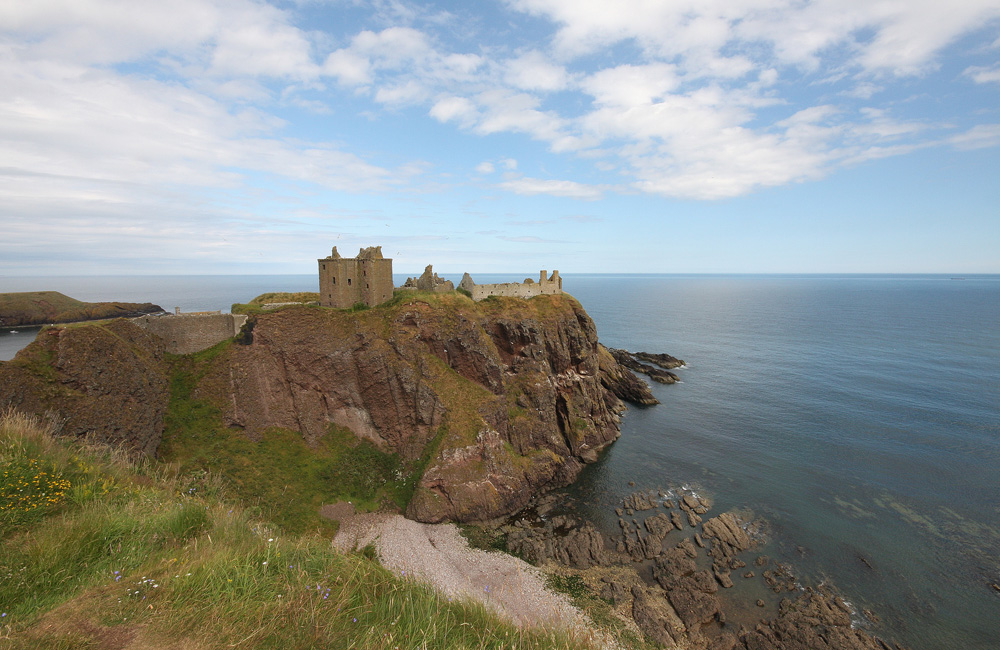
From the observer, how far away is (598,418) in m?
54.8

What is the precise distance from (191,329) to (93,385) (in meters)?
10.7

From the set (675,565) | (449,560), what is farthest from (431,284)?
(675,565)

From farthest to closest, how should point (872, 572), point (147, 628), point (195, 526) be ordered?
point (872, 572)
point (195, 526)
point (147, 628)

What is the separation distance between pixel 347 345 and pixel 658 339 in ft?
322

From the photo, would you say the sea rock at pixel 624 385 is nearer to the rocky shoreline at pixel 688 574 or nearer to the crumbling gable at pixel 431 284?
the rocky shoreline at pixel 688 574

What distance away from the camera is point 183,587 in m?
6.19

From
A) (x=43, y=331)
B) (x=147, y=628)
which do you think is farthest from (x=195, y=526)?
(x=43, y=331)

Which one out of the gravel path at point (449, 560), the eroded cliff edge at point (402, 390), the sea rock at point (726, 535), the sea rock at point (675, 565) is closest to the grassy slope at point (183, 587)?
the gravel path at point (449, 560)

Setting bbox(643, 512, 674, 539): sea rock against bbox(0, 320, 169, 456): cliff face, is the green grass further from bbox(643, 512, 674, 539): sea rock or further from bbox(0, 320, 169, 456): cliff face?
bbox(643, 512, 674, 539): sea rock

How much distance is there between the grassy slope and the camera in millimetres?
5516

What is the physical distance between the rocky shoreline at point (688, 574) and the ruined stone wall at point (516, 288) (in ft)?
88.2

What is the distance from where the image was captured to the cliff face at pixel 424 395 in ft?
128

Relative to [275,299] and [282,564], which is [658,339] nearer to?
[275,299]

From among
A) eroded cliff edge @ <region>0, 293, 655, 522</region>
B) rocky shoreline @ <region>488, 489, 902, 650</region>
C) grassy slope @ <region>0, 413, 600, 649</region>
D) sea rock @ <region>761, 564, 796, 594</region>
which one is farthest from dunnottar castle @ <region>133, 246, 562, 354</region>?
sea rock @ <region>761, 564, 796, 594</region>
